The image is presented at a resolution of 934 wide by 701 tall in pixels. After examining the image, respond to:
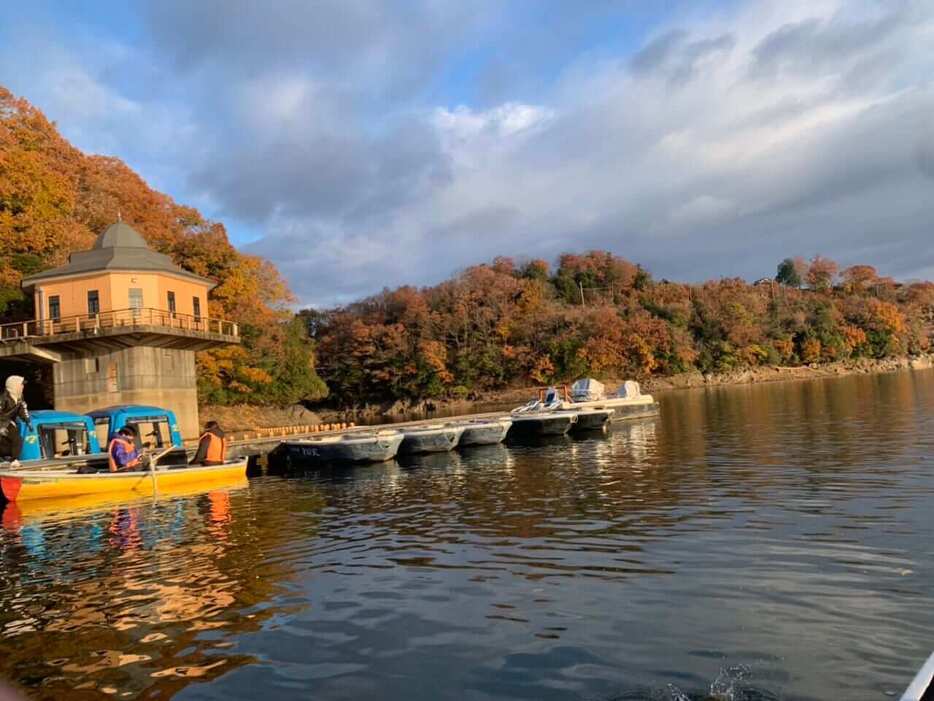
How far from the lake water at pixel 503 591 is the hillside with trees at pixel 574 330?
2613 inches

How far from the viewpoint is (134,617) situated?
9.70 m

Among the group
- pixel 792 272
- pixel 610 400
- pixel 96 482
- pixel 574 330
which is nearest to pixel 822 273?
pixel 792 272

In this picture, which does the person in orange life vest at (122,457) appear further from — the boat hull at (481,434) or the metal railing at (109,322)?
the boat hull at (481,434)

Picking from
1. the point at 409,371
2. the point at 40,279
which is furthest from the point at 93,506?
the point at 409,371

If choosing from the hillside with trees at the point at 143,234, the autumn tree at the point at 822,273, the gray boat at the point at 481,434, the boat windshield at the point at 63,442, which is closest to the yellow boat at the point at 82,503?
the boat windshield at the point at 63,442

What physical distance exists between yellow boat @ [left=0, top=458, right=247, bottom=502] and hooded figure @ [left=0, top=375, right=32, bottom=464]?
1.40 meters

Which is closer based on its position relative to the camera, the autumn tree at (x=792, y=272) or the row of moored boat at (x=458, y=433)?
the row of moored boat at (x=458, y=433)

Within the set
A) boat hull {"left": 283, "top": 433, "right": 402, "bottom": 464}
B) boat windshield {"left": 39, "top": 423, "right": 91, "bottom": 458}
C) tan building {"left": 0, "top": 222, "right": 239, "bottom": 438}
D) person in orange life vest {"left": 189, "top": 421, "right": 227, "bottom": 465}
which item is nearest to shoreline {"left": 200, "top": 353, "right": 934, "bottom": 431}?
tan building {"left": 0, "top": 222, "right": 239, "bottom": 438}

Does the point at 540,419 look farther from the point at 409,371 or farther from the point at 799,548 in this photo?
the point at 409,371

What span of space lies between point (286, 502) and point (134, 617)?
34.6ft

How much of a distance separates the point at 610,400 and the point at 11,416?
3069 centimetres

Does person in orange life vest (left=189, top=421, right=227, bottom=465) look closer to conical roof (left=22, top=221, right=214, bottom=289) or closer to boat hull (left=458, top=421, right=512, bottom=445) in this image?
boat hull (left=458, top=421, right=512, bottom=445)

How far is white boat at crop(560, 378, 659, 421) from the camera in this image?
133 feet

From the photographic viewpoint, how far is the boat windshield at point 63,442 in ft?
85.7
